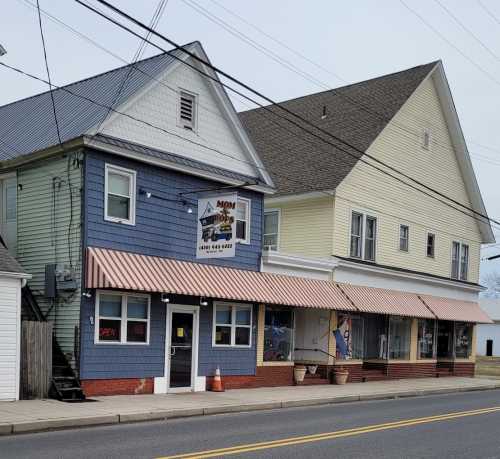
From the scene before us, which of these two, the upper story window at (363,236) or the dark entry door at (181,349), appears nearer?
the dark entry door at (181,349)

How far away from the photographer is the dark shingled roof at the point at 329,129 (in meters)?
27.7

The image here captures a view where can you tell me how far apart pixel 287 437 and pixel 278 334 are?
11294mm

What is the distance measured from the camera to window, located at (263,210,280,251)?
28.1 meters

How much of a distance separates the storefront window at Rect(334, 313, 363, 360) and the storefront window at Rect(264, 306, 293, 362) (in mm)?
2115

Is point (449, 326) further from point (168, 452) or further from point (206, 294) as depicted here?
point (168, 452)

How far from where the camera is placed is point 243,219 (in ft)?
74.6

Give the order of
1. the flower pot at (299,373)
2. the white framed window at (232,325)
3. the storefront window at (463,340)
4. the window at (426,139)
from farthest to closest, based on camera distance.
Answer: the storefront window at (463,340) → the window at (426,139) → the flower pot at (299,373) → the white framed window at (232,325)

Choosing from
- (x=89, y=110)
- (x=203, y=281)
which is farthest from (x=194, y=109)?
(x=203, y=281)

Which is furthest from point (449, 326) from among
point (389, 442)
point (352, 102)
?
point (389, 442)

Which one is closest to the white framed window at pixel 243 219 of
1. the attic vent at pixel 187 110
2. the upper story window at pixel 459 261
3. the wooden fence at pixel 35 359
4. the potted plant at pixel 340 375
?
the attic vent at pixel 187 110

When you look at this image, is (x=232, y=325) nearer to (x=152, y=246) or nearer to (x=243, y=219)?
(x=243, y=219)

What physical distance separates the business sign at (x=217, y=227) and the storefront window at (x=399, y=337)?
12.3 meters

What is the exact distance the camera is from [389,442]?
1264 centimetres

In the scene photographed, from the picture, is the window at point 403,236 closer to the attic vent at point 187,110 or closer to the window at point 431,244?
the window at point 431,244
